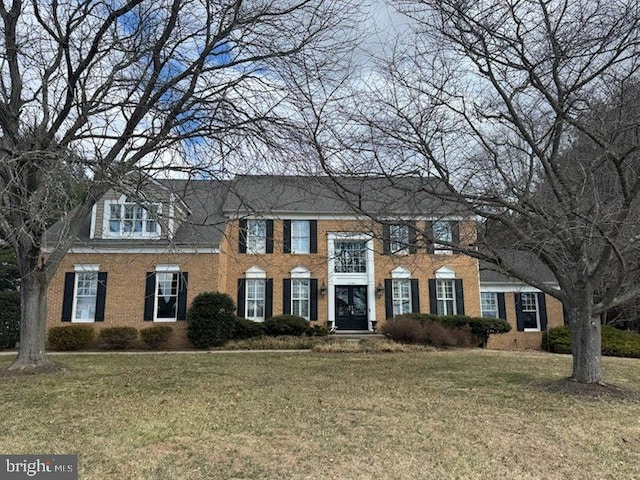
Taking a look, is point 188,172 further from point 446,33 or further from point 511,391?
point 511,391

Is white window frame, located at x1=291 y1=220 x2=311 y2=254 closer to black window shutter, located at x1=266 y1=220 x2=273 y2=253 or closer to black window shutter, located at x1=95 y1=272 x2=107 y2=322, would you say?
black window shutter, located at x1=266 y1=220 x2=273 y2=253

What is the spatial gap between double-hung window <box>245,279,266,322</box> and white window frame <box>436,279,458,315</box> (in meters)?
7.73

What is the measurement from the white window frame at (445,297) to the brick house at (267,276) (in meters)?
0.05

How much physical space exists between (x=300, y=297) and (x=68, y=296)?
918 centimetres

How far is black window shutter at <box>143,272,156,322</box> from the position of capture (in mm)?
18234

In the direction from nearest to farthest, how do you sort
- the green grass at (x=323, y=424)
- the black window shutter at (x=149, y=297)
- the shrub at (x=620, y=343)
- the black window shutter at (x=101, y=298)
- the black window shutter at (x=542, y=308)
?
1. the green grass at (x=323, y=424)
2. the shrub at (x=620, y=343)
3. the black window shutter at (x=101, y=298)
4. the black window shutter at (x=149, y=297)
5. the black window shutter at (x=542, y=308)

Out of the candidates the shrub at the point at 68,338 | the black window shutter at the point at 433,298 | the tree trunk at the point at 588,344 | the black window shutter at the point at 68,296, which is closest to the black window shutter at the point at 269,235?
the black window shutter at the point at 433,298

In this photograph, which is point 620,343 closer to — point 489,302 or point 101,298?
point 489,302

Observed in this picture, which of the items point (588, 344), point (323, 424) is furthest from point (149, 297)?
point (588, 344)

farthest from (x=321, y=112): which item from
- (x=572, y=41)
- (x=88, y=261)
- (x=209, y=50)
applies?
(x=88, y=261)

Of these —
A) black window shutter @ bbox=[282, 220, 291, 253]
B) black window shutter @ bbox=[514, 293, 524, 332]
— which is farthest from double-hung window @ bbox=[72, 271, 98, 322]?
black window shutter @ bbox=[514, 293, 524, 332]

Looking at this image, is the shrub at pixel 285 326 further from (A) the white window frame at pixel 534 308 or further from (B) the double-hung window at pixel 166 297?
(A) the white window frame at pixel 534 308

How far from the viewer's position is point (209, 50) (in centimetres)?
920

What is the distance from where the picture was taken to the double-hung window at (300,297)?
2083cm
